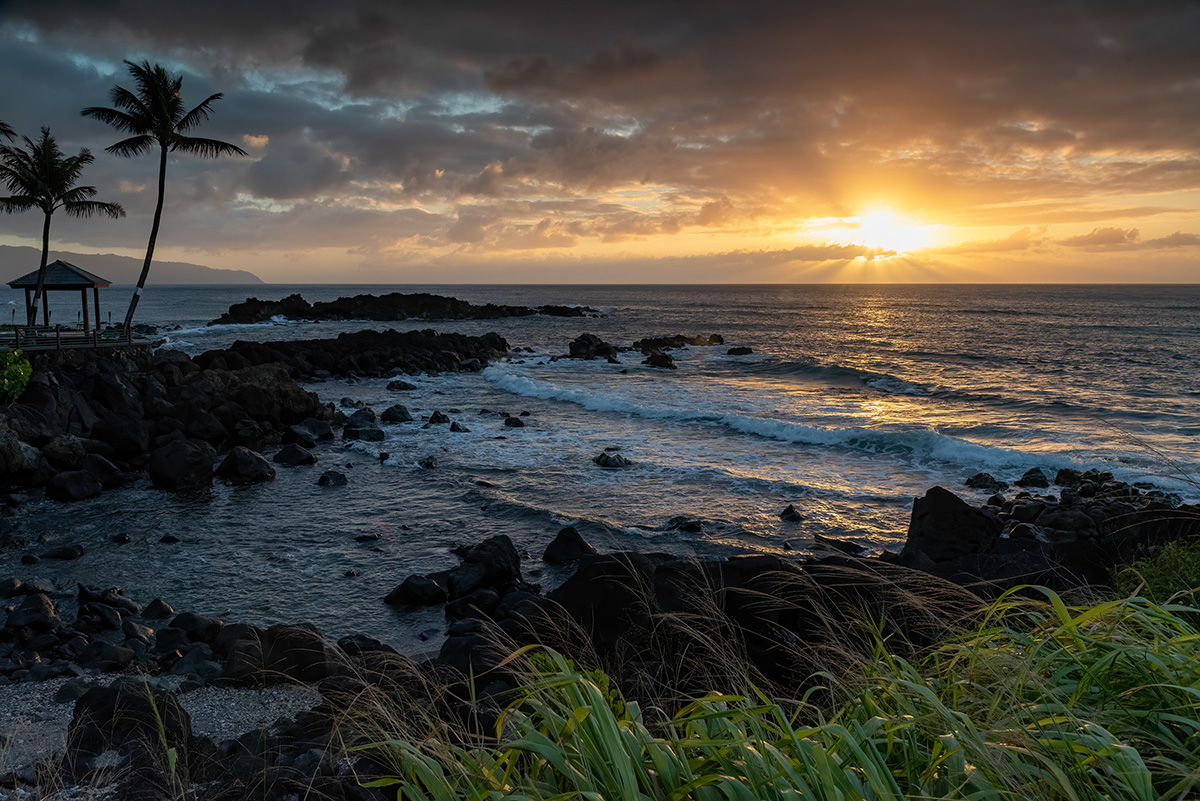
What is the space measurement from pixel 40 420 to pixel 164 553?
29.5ft

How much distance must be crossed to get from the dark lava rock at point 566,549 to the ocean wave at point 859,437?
1227 cm

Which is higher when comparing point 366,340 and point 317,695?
point 366,340

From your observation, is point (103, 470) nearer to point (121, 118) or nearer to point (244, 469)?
point (244, 469)

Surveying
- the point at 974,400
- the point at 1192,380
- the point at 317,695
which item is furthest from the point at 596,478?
the point at 1192,380

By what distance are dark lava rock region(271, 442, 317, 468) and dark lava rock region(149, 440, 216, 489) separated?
2.16 meters

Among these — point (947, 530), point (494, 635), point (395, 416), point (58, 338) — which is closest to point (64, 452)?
point (58, 338)

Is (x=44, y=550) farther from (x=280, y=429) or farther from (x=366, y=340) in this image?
(x=366, y=340)

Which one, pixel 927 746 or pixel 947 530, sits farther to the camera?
pixel 947 530

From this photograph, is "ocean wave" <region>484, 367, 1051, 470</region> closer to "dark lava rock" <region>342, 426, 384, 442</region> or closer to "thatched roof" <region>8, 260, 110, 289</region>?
"dark lava rock" <region>342, 426, 384, 442</region>

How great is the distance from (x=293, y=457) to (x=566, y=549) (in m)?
10.3

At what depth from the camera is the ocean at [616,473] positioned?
11875 mm

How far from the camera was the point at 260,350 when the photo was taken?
113 feet

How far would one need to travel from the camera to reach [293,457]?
62.4ft

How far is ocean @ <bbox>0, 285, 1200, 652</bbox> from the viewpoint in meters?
11.9
